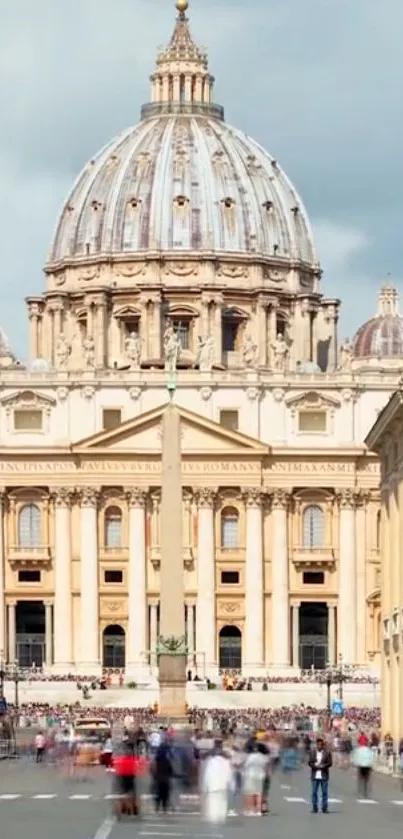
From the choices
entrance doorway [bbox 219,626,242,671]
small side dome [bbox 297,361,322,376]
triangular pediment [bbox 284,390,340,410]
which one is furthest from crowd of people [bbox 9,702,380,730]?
small side dome [bbox 297,361,322,376]

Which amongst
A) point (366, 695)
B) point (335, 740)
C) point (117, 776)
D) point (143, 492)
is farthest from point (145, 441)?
point (117, 776)

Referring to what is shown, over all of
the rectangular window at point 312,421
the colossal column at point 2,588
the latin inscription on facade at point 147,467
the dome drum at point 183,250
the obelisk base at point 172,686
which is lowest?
the obelisk base at point 172,686

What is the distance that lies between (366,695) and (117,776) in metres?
82.5

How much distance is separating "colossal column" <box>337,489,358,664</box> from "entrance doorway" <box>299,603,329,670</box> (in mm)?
1680

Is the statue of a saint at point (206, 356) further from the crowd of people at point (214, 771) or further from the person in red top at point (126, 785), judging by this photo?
the person in red top at point (126, 785)

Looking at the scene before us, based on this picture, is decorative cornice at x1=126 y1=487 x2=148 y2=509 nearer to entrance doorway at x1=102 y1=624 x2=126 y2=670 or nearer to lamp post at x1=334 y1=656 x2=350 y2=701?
entrance doorway at x1=102 y1=624 x2=126 y2=670

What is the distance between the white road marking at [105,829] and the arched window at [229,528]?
102 meters

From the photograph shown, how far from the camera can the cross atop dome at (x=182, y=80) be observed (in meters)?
190

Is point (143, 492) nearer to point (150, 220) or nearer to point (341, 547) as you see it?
point (341, 547)

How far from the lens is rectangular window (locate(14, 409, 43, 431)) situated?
157000 mm

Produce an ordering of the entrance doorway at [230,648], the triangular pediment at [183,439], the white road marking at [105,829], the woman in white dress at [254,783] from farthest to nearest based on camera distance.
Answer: the entrance doorway at [230,648] → the triangular pediment at [183,439] → the woman in white dress at [254,783] → the white road marking at [105,829]

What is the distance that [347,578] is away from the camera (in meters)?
155

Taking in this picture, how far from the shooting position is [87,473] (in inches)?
6152

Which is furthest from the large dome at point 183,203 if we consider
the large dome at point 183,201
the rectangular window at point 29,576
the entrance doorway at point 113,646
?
the entrance doorway at point 113,646
